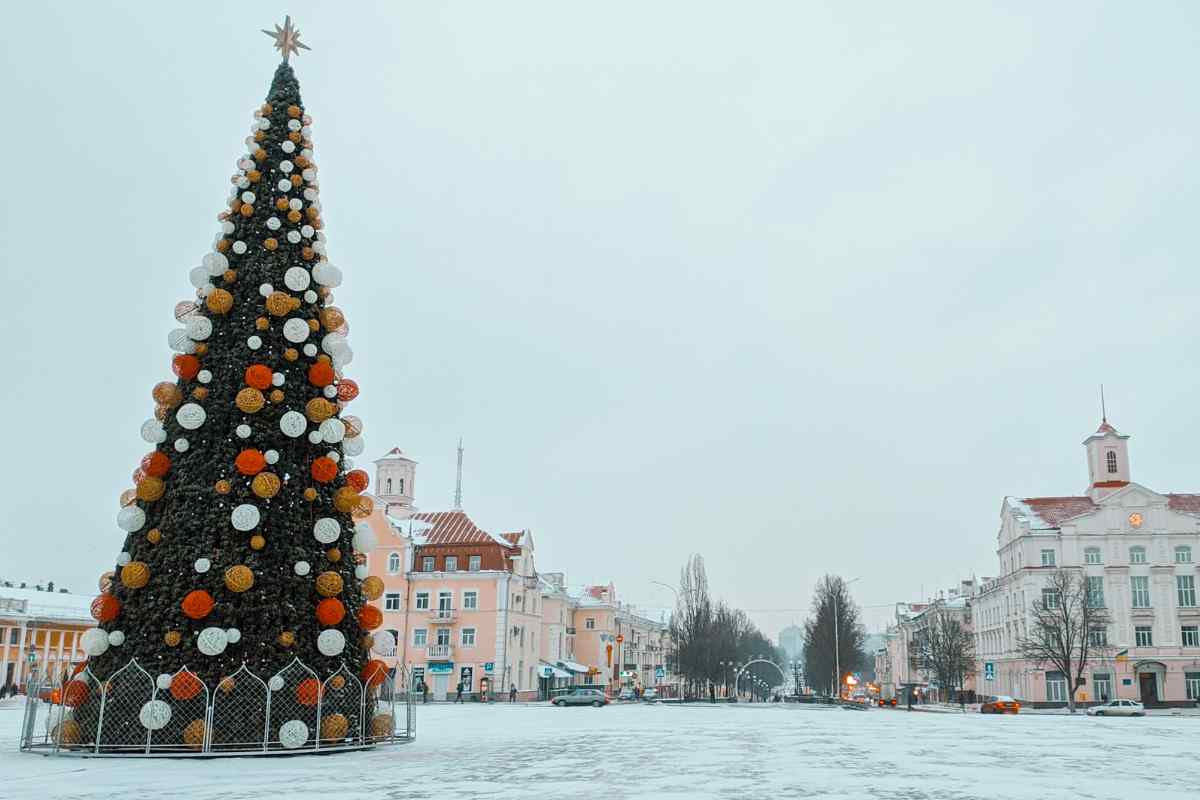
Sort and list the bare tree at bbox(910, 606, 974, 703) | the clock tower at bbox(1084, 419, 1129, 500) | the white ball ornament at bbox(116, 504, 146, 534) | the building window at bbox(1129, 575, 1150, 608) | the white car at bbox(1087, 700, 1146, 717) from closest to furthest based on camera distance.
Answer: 1. the white ball ornament at bbox(116, 504, 146, 534)
2. the white car at bbox(1087, 700, 1146, 717)
3. the building window at bbox(1129, 575, 1150, 608)
4. the clock tower at bbox(1084, 419, 1129, 500)
5. the bare tree at bbox(910, 606, 974, 703)

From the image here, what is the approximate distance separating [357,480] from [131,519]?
4.01 meters

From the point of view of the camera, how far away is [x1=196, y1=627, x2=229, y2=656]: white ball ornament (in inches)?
625

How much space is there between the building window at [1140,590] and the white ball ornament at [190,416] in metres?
66.5

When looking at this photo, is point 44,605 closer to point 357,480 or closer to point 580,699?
point 580,699

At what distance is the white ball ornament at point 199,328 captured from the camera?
58.4 ft

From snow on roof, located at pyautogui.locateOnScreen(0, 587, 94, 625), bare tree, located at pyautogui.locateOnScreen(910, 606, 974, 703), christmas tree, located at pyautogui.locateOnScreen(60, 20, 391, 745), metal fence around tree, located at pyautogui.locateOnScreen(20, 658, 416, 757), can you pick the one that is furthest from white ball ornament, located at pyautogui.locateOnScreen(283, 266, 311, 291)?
bare tree, located at pyautogui.locateOnScreen(910, 606, 974, 703)

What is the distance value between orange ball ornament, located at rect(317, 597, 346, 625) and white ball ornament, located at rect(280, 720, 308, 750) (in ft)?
5.79

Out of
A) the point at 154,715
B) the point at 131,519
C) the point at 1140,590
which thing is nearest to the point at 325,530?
the point at 131,519

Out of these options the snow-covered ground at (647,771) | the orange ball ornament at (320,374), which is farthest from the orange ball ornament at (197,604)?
the orange ball ornament at (320,374)

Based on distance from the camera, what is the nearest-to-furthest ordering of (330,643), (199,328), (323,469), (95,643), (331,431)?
(95,643) < (330,643) < (199,328) < (323,469) < (331,431)

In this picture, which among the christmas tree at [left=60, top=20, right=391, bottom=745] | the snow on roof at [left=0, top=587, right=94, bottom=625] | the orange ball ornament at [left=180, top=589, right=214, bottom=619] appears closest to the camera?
the orange ball ornament at [left=180, top=589, right=214, bottom=619]

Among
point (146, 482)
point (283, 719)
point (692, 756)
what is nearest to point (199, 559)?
point (146, 482)

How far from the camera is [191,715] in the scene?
624 inches

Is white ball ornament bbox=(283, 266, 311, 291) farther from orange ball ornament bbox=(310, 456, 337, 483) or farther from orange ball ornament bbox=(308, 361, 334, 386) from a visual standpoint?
orange ball ornament bbox=(310, 456, 337, 483)
